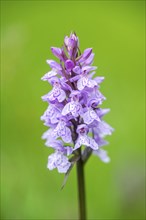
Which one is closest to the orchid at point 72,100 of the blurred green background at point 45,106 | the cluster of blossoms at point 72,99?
the cluster of blossoms at point 72,99

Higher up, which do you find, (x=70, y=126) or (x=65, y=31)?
(x=65, y=31)

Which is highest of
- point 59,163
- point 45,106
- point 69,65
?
point 45,106

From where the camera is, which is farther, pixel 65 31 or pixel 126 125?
pixel 65 31

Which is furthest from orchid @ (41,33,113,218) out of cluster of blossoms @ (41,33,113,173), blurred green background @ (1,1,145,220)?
blurred green background @ (1,1,145,220)

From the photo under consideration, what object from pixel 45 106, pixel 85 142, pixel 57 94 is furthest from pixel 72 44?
pixel 45 106

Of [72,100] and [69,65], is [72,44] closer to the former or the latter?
[69,65]

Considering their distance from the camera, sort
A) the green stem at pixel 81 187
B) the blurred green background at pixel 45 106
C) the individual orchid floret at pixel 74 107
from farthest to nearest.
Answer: the blurred green background at pixel 45 106 < the green stem at pixel 81 187 < the individual orchid floret at pixel 74 107

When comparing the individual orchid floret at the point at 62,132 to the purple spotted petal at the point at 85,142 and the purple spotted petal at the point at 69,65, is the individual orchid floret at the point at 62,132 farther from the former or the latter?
the purple spotted petal at the point at 69,65

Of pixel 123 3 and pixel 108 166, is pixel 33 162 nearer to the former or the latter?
pixel 108 166

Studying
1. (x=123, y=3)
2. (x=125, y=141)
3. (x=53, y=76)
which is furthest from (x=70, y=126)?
(x=123, y=3)
